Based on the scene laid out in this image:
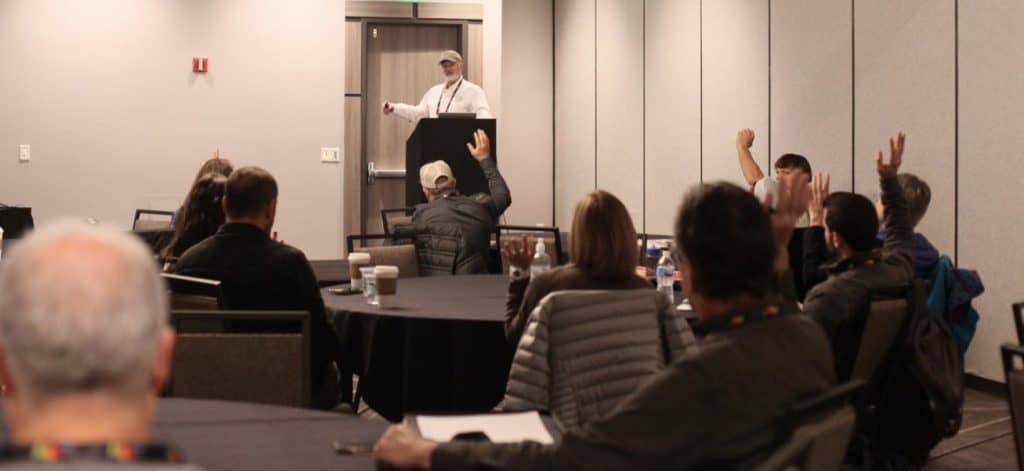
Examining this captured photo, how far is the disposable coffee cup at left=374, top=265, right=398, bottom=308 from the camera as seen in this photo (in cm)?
455

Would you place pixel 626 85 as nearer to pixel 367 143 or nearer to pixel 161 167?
pixel 367 143

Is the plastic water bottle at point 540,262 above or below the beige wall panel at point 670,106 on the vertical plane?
below

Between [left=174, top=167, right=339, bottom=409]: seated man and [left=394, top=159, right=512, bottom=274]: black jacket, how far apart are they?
8.20 feet

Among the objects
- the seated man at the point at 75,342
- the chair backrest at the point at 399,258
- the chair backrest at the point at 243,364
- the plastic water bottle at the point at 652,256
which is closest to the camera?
the seated man at the point at 75,342

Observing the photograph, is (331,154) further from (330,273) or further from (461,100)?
(330,273)

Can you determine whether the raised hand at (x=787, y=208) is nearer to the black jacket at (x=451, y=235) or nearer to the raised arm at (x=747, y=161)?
the black jacket at (x=451, y=235)

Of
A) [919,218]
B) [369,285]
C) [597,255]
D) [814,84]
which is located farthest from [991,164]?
[597,255]

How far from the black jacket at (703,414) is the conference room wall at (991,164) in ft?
15.2

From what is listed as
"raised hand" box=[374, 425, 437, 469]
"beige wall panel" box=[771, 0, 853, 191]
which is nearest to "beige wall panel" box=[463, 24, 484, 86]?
"beige wall panel" box=[771, 0, 853, 191]

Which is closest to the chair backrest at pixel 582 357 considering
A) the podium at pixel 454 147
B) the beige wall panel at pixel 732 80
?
the beige wall panel at pixel 732 80

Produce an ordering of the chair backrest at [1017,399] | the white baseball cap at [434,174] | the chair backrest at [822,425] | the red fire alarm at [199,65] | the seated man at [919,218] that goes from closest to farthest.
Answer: the chair backrest at [822,425] < the chair backrest at [1017,399] < the seated man at [919,218] < the white baseball cap at [434,174] < the red fire alarm at [199,65]

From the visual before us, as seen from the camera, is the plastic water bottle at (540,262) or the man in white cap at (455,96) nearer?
the plastic water bottle at (540,262)

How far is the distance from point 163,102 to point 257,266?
740 cm

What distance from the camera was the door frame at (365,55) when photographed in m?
12.2
